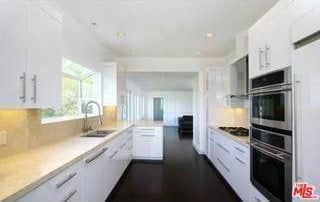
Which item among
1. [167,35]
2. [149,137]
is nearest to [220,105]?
[149,137]

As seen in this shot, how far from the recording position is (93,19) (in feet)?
10.8

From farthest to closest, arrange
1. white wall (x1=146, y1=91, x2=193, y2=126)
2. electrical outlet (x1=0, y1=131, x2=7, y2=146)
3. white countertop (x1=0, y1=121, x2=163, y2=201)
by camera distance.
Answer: white wall (x1=146, y1=91, x2=193, y2=126) → electrical outlet (x1=0, y1=131, x2=7, y2=146) → white countertop (x1=0, y1=121, x2=163, y2=201)

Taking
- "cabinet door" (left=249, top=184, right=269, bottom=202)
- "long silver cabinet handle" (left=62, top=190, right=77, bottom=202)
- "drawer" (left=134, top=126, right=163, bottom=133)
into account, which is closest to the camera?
"long silver cabinet handle" (left=62, top=190, right=77, bottom=202)

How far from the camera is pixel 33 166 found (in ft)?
5.39

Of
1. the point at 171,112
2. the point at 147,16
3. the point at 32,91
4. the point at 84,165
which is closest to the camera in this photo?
the point at 32,91

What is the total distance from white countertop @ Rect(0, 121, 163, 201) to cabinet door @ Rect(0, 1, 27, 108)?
17.9 inches

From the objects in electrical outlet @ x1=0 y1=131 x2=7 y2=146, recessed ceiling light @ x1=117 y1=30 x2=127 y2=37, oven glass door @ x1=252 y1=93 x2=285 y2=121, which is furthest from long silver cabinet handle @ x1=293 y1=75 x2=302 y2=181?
recessed ceiling light @ x1=117 y1=30 x2=127 y2=37

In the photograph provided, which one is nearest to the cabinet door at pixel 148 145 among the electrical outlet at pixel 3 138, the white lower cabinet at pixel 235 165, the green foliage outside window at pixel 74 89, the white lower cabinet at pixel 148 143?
the white lower cabinet at pixel 148 143

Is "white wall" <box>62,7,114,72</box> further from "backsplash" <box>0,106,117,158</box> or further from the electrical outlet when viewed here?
the electrical outlet

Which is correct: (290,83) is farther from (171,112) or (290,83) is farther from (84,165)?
(171,112)

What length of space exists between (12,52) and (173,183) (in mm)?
3094

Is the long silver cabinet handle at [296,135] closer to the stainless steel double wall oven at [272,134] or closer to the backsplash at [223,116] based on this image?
the stainless steel double wall oven at [272,134]

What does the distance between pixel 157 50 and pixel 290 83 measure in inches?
154

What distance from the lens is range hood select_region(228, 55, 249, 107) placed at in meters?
3.66
